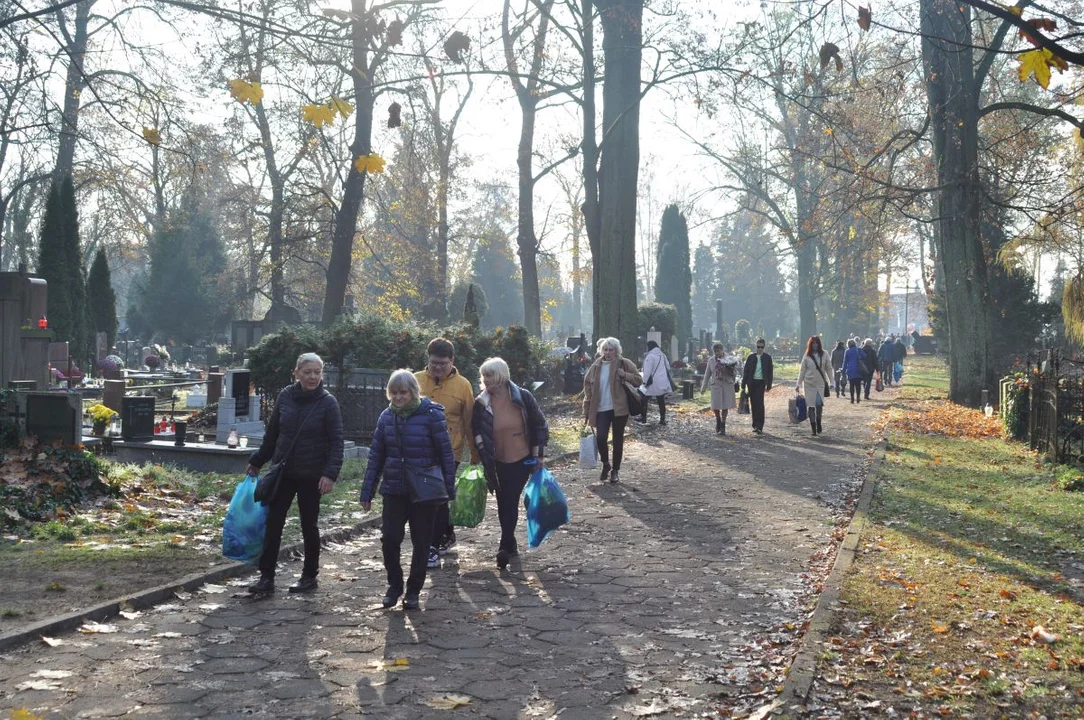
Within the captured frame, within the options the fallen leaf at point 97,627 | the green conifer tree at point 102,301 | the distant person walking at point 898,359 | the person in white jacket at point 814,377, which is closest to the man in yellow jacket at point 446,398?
the fallen leaf at point 97,627

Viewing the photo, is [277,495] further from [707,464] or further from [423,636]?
[707,464]

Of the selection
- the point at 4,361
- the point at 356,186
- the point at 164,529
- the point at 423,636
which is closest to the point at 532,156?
the point at 356,186

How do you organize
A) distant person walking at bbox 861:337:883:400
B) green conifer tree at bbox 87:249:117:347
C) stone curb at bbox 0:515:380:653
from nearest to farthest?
1. stone curb at bbox 0:515:380:653
2. distant person walking at bbox 861:337:883:400
3. green conifer tree at bbox 87:249:117:347

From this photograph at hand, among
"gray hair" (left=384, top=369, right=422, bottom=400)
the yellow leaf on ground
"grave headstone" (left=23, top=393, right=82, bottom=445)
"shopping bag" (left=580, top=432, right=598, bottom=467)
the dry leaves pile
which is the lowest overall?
the yellow leaf on ground

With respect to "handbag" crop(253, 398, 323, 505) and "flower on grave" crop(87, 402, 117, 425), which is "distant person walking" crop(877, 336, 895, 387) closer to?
"flower on grave" crop(87, 402, 117, 425)

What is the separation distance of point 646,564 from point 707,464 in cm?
716

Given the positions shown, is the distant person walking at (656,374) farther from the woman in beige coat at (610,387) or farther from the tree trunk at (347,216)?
the tree trunk at (347,216)

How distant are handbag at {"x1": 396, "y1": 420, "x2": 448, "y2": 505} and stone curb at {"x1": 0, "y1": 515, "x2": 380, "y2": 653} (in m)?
1.78

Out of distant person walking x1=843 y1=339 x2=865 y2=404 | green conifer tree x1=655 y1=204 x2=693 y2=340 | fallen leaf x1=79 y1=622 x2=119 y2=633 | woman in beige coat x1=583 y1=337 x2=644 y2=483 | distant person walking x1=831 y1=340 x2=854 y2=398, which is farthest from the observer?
green conifer tree x1=655 y1=204 x2=693 y2=340

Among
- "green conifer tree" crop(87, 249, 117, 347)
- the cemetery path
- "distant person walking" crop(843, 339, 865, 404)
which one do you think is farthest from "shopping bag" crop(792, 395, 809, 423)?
"green conifer tree" crop(87, 249, 117, 347)

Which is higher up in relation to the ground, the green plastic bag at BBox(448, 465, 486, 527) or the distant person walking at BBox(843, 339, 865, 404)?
the distant person walking at BBox(843, 339, 865, 404)

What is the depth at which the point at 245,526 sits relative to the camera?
8008 mm

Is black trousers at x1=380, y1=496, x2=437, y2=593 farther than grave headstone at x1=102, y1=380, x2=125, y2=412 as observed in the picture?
No

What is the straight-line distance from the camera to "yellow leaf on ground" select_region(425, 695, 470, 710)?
5.41 metres
